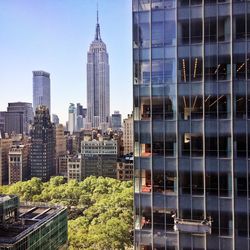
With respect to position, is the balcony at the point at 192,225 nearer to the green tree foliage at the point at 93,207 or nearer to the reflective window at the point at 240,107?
the reflective window at the point at 240,107

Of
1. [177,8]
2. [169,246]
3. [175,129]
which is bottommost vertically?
[169,246]

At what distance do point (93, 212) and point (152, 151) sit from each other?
199 ft

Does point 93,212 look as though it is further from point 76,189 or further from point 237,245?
point 237,245

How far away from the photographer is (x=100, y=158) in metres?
160

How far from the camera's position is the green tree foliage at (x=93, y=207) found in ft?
215

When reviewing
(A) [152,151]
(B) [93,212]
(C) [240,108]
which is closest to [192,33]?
(C) [240,108]

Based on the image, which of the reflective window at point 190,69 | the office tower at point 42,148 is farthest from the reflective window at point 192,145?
the office tower at point 42,148

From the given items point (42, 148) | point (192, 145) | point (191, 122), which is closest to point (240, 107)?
point (191, 122)

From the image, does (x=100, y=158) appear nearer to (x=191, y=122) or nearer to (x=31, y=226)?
(x=31, y=226)

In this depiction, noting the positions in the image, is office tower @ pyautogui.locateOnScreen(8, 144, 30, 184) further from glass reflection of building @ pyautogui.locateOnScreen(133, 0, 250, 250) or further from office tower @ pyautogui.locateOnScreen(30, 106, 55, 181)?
glass reflection of building @ pyautogui.locateOnScreen(133, 0, 250, 250)

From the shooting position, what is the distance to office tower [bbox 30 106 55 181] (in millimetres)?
182500

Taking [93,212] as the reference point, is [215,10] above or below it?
above

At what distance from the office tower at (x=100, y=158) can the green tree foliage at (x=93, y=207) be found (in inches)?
1074

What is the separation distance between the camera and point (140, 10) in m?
33.4
